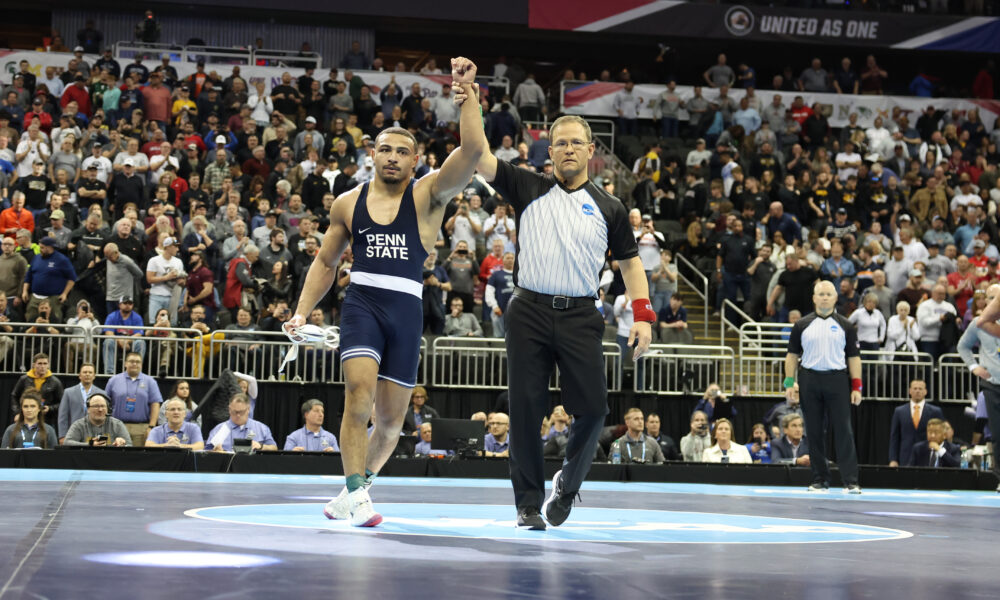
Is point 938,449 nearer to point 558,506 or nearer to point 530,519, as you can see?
point 558,506

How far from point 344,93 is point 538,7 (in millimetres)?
6320

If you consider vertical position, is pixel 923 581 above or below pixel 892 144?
below

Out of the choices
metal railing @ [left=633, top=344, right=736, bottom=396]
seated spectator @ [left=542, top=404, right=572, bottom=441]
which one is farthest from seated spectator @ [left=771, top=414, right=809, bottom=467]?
seated spectator @ [left=542, top=404, right=572, bottom=441]

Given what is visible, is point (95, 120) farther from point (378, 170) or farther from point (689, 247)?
point (378, 170)

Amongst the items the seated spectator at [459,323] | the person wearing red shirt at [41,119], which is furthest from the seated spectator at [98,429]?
the person wearing red shirt at [41,119]

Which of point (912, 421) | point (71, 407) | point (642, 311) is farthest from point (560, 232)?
point (912, 421)

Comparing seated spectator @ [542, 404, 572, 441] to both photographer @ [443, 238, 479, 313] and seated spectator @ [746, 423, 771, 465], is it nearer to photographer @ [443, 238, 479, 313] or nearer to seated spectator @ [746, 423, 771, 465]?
seated spectator @ [746, 423, 771, 465]

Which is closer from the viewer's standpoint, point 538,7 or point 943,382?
point 943,382

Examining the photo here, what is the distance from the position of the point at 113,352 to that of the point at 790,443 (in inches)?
304

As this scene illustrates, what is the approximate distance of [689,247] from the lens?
66.5 ft

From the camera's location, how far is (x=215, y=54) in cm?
2264

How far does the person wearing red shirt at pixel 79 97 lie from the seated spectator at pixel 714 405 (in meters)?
11.0

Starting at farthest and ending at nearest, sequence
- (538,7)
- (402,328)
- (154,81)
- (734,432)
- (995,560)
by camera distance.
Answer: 1. (538,7)
2. (154,81)
3. (734,432)
4. (402,328)
5. (995,560)

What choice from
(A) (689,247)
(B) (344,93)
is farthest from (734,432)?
(B) (344,93)
